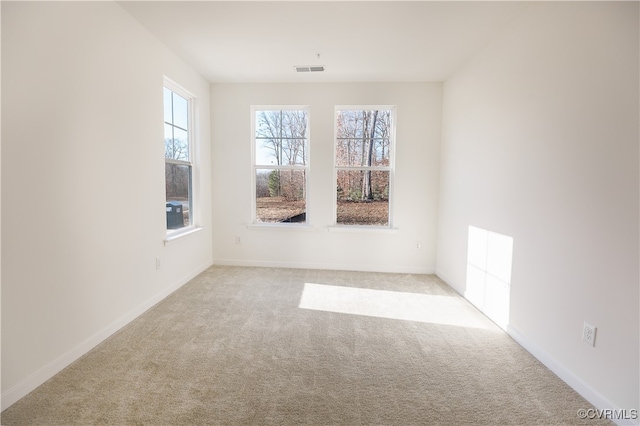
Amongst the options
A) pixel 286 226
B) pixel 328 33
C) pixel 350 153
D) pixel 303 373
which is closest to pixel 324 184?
pixel 350 153

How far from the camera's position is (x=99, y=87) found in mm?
2293

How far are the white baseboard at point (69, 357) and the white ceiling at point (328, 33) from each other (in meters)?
2.51

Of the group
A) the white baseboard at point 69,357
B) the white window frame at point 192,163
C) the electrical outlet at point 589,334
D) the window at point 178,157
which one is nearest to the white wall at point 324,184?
the white window frame at point 192,163

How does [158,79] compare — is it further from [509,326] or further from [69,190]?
[509,326]

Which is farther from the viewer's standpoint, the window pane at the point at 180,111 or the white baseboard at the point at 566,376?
the window pane at the point at 180,111

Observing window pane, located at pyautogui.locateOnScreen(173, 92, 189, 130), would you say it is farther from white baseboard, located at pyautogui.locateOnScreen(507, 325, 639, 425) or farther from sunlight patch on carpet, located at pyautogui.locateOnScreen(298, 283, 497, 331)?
white baseboard, located at pyautogui.locateOnScreen(507, 325, 639, 425)

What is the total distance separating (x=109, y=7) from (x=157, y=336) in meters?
2.53

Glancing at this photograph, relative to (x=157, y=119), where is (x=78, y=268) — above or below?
below

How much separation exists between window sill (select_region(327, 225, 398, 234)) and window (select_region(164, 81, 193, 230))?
1.93 metres

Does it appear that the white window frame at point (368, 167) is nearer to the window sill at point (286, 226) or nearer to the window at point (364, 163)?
the window at point (364, 163)

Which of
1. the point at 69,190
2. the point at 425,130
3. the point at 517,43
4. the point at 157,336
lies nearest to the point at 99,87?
the point at 69,190

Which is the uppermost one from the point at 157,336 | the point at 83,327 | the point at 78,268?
the point at 78,268

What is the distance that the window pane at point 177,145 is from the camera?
343 cm

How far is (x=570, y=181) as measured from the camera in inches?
76.6
